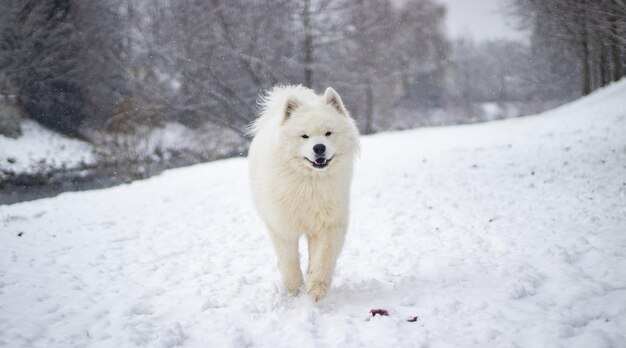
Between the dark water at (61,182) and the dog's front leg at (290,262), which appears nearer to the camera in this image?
the dog's front leg at (290,262)

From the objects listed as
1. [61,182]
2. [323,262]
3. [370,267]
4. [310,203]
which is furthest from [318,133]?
[61,182]

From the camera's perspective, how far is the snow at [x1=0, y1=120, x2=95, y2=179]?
48.3 feet

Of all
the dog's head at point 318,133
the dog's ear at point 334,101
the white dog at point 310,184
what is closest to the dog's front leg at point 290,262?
the white dog at point 310,184

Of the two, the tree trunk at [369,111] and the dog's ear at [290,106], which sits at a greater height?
the tree trunk at [369,111]

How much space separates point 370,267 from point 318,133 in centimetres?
170

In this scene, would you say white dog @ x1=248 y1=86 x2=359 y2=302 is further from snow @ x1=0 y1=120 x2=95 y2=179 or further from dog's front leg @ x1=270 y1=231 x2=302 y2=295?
snow @ x1=0 y1=120 x2=95 y2=179

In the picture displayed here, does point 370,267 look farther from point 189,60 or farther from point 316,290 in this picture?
point 189,60

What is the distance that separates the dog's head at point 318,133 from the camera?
3270mm

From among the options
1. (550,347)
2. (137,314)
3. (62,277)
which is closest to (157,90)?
(62,277)

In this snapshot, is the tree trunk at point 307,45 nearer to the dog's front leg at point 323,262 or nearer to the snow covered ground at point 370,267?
the snow covered ground at point 370,267

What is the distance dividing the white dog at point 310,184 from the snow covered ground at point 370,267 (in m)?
0.33

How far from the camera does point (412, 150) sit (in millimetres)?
12289

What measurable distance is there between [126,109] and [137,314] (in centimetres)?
1376

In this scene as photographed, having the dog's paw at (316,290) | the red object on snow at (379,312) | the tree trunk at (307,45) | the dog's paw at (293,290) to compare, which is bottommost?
the dog's paw at (293,290)
